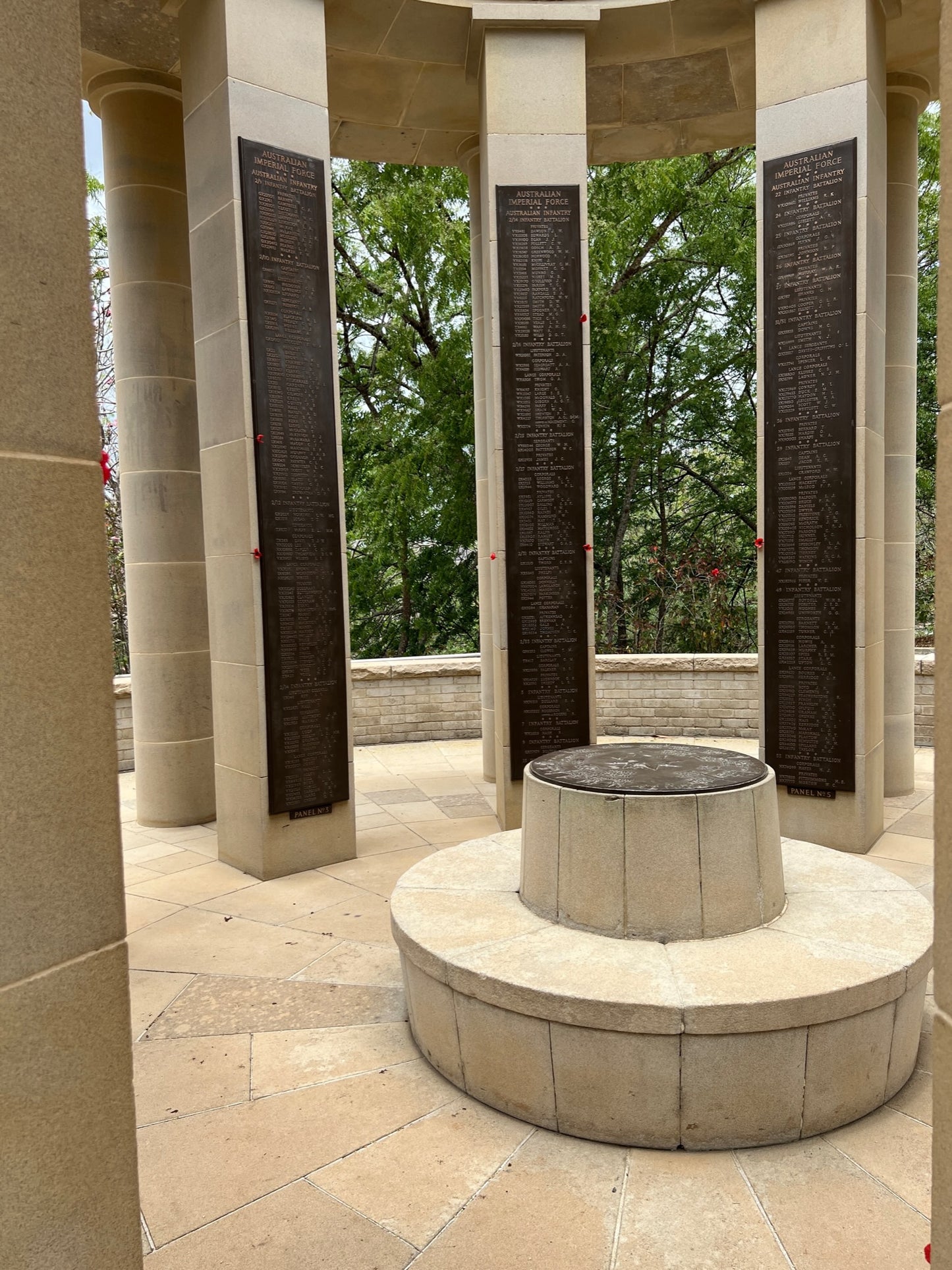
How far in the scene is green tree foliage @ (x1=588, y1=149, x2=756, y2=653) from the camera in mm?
14055

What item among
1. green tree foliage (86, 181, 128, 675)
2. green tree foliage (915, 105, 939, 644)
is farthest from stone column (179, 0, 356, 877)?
green tree foliage (915, 105, 939, 644)

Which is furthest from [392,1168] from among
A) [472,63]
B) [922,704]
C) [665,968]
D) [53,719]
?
[922,704]

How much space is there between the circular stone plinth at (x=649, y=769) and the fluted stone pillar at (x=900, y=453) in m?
3.86

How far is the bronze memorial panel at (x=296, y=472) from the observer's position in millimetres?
5742

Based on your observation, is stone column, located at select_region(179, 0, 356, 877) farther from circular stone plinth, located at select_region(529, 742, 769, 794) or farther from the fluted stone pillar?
the fluted stone pillar

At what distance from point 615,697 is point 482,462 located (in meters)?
3.42

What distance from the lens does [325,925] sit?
5.21 metres

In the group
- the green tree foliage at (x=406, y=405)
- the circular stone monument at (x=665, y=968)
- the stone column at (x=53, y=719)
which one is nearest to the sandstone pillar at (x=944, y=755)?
the stone column at (x=53, y=719)

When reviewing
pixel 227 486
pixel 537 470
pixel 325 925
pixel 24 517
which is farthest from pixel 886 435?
pixel 24 517

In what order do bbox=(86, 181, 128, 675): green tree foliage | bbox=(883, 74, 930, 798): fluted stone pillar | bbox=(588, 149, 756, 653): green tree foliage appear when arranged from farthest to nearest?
bbox=(588, 149, 756, 653): green tree foliage < bbox=(86, 181, 128, 675): green tree foliage < bbox=(883, 74, 930, 798): fluted stone pillar

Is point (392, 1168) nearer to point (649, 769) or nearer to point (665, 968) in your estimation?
point (665, 968)

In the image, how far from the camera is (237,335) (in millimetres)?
5676

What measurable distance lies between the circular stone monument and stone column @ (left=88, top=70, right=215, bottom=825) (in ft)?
12.4

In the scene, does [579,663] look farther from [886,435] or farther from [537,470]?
[886,435]
